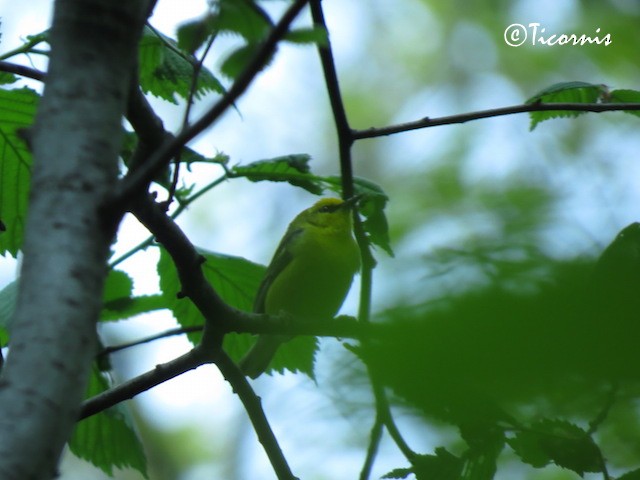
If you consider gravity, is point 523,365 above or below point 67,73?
below

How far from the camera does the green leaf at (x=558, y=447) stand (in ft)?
3.83

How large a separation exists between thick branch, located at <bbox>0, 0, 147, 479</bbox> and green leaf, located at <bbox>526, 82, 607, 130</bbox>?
1651 millimetres

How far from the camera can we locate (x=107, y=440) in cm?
300

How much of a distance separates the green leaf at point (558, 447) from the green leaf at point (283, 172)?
166 cm

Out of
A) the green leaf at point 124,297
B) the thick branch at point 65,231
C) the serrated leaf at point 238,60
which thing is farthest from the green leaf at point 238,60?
the green leaf at point 124,297

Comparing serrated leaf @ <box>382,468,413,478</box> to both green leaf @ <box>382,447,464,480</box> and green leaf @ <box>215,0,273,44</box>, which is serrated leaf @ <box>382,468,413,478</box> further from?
green leaf @ <box>215,0,273,44</box>

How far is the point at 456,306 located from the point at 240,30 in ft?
2.55

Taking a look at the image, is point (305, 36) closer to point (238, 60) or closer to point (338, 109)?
point (238, 60)

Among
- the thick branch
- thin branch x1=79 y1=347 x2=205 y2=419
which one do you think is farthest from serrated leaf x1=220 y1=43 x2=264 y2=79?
thin branch x1=79 y1=347 x2=205 y2=419

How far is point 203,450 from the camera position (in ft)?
50.2

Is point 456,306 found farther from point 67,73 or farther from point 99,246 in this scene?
point 67,73

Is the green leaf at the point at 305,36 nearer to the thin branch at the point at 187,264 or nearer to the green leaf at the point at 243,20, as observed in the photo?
the green leaf at the point at 243,20

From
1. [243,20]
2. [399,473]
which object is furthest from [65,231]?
[399,473]

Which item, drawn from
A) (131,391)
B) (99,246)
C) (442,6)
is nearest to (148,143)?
(99,246)
